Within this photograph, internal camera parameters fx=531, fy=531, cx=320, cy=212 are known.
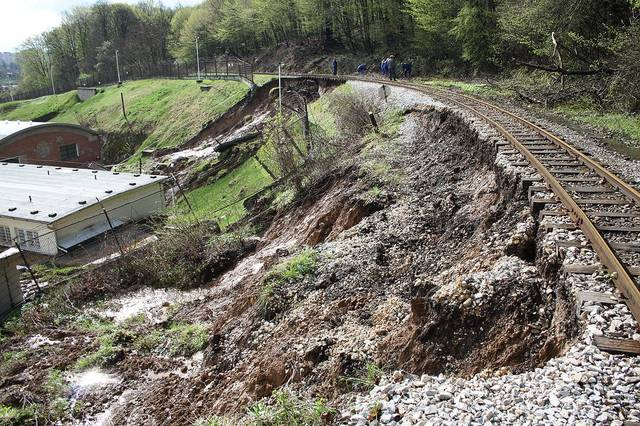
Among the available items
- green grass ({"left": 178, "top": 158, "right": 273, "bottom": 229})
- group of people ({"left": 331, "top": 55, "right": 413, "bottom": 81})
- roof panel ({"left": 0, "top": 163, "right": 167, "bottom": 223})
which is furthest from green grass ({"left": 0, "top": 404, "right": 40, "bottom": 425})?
group of people ({"left": 331, "top": 55, "right": 413, "bottom": 81})

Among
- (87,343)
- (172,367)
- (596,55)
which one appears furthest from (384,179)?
(596,55)

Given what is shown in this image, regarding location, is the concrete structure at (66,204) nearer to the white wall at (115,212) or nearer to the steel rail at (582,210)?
the white wall at (115,212)

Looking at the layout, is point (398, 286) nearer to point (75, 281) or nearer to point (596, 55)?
point (75, 281)

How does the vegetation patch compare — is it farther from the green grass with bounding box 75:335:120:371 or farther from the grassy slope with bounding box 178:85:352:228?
the grassy slope with bounding box 178:85:352:228

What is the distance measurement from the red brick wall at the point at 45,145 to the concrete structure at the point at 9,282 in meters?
29.8

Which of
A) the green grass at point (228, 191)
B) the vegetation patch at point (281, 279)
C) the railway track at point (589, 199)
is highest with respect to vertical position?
the railway track at point (589, 199)

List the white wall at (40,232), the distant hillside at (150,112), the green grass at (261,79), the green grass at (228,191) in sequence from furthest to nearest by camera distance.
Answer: the distant hillside at (150,112)
the green grass at (261,79)
the green grass at (228,191)
the white wall at (40,232)

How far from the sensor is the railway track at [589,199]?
6.07 meters

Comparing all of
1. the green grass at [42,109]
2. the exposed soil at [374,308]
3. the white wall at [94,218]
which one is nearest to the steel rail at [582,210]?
the exposed soil at [374,308]

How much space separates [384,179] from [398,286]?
17.4 ft

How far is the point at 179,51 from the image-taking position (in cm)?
8519

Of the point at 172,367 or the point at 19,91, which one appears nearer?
the point at 172,367

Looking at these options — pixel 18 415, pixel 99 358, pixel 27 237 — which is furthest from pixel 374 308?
pixel 27 237

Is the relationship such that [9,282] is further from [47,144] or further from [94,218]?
[47,144]
